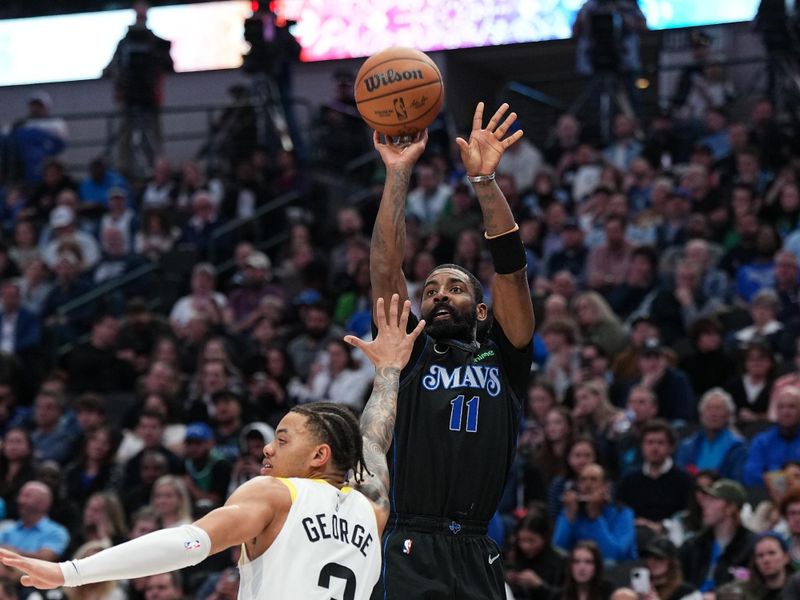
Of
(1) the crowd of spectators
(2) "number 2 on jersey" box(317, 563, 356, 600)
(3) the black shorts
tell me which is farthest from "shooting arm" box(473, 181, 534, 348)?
(1) the crowd of spectators

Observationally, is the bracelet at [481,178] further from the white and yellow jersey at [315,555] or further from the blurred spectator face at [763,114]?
the blurred spectator face at [763,114]

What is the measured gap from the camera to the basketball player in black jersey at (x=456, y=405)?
21.4 feet

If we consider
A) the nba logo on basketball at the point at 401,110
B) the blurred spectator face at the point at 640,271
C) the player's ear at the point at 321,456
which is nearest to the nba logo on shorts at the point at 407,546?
the player's ear at the point at 321,456

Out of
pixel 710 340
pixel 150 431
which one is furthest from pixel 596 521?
pixel 150 431

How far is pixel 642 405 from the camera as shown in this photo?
1198 centimetres

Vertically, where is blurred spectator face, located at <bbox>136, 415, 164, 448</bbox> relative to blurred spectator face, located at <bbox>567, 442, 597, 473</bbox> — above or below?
above

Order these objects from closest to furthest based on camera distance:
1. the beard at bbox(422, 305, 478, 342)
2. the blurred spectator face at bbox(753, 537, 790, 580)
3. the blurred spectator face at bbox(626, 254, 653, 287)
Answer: the beard at bbox(422, 305, 478, 342) → the blurred spectator face at bbox(753, 537, 790, 580) → the blurred spectator face at bbox(626, 254, 653, 287)

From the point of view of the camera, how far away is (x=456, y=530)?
259 inches

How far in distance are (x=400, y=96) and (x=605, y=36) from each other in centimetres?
1176

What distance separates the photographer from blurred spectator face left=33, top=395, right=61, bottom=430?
1435cm

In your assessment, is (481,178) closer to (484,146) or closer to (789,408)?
(484,146)

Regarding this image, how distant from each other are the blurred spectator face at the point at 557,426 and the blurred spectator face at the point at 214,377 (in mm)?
Result: 3655

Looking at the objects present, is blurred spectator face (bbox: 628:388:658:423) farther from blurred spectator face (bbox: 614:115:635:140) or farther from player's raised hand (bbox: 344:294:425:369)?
blurred spectator face (bbox: 614:115:635:140)

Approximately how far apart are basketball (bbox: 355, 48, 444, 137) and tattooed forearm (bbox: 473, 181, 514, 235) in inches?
22.6
